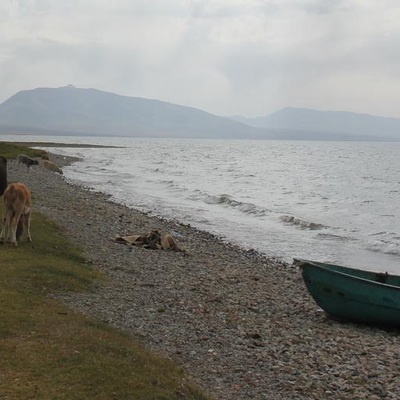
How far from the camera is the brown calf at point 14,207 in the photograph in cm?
1498

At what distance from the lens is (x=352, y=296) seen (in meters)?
13.6

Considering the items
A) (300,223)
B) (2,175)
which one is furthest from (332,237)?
(2,175)

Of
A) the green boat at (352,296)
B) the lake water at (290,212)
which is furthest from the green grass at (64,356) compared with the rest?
the lake water at (290,212)

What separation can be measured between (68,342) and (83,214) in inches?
735

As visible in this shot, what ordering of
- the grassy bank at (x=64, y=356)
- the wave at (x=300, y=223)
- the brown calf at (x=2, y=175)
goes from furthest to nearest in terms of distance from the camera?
1. the wave at (x=300, y=223)
2. the brown calf at (x=2, y=175)
3. the grassy bank at (x=64, y=356)

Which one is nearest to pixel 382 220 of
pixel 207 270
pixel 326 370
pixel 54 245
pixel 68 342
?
pixel 207 270

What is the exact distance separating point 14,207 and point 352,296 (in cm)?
890

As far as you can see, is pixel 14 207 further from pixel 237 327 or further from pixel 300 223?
pixel 300 223

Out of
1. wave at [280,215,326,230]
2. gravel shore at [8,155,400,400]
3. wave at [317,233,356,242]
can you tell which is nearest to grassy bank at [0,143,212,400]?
gravel shore at [8,155,400,400]

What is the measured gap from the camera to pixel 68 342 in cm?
885

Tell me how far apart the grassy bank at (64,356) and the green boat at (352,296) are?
546 centimetres

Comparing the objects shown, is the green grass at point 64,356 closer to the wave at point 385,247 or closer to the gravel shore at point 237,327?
the gravel shore at point 237,327

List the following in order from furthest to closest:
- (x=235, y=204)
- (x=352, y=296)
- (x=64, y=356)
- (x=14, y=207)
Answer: (x=235, y=204)
(x=14, y=207)
(x=352, y=296)
(x=64, y=356)

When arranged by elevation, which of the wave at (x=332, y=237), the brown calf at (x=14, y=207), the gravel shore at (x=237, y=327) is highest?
the brown calf at (x=14, y=207)
